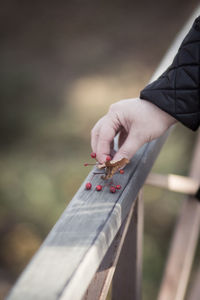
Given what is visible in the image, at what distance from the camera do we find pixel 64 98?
4.27 metres

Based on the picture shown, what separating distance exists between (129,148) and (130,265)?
329 millimetres

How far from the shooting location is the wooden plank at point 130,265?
895 mm

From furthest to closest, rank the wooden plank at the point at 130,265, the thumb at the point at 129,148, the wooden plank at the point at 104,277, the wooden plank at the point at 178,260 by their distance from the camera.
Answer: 1. the wooden plank at the point at 178,260
2. the wooden plank at the point at 130,265
3. the thumb at the point at 129,148
4. the wooden plank at the point at 104,277

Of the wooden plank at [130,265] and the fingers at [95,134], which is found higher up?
the fingers at [95,134]

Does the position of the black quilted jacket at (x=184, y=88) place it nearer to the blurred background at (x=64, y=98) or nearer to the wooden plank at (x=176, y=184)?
the wooden plank at (x=176, y=184)

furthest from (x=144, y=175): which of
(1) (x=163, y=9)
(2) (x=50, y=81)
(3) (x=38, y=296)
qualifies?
(1) (x=163, y=9)

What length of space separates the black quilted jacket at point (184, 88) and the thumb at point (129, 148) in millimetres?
95

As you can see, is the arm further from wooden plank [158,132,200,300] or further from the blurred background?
the blurred background

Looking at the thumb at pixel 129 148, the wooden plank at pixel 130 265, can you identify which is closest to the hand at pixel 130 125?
the thumb at pixel 129 148

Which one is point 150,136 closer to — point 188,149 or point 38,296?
point 38,296

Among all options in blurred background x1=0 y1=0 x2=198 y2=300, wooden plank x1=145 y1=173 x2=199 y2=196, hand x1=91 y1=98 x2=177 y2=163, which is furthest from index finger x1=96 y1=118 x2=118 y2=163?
blurred background x1=0 y1=0 x2=198 y2=300

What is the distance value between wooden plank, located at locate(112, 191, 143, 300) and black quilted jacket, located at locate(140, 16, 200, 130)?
0.24 meters

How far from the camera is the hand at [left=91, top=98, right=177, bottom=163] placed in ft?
2.56

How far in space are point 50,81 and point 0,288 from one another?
2.79 m
